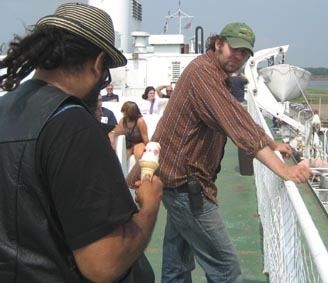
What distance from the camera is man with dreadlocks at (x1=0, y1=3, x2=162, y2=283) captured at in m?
1.37

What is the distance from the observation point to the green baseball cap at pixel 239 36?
9.11 ft

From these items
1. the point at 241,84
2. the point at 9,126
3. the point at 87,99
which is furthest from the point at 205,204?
the point at 241,84

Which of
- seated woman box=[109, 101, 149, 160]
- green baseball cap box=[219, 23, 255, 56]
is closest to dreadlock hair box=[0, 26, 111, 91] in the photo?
green baseball cap box=[219, 23, 255, 56]

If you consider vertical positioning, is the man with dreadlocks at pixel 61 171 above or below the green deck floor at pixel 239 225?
above

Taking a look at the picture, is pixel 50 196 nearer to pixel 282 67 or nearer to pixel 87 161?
pixel 87 161

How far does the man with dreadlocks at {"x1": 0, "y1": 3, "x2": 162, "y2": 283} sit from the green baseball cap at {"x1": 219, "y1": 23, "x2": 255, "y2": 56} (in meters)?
1.32

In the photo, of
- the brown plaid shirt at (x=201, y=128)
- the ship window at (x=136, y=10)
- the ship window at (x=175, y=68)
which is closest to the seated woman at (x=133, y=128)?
the brown plaid shirt at (x=201, y=128)

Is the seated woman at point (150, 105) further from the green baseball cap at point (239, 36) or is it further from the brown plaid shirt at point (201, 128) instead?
the green baseball cap at point (239, 36)

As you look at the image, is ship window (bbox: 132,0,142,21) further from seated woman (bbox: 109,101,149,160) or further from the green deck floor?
seated woman (bbox: 109,101,149,160)

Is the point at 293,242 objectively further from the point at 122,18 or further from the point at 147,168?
the point at 122,18

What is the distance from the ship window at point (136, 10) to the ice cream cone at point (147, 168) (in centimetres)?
2007

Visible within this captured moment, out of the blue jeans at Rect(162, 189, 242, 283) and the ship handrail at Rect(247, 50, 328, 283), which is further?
the blue jeans at Rect(162, 189, 242, 283)

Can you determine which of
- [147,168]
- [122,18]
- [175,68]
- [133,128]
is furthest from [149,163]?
[122,18]

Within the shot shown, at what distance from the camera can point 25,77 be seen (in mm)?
1588
